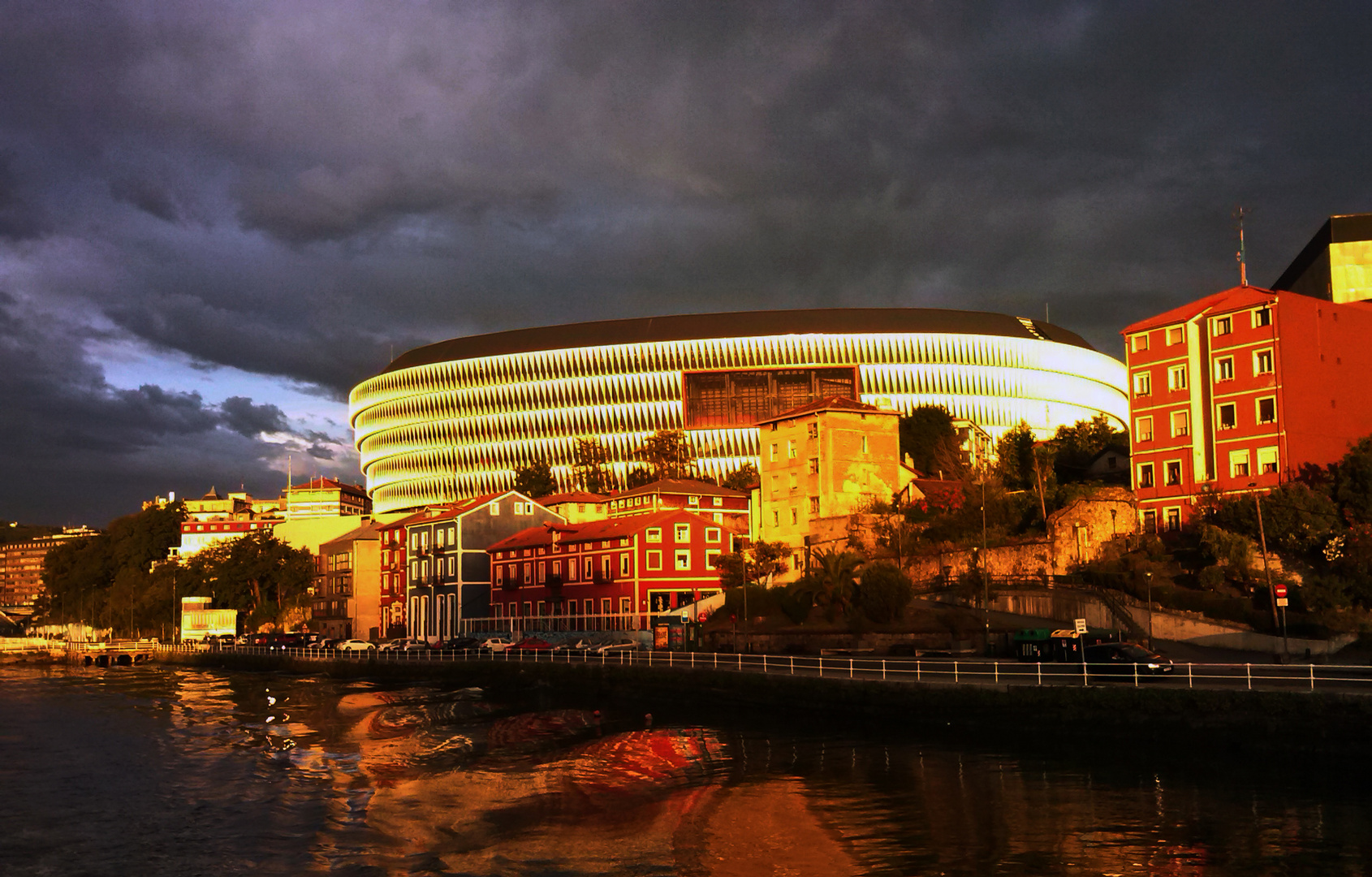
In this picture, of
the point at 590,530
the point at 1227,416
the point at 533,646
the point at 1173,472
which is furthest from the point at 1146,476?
the point at 590,530

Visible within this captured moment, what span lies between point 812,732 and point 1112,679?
10933 mm

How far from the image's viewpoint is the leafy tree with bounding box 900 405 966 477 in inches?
4682

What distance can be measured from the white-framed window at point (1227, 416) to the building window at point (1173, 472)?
3.67m

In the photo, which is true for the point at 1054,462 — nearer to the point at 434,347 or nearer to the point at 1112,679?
the point at 1112,679

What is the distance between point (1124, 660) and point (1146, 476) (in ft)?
112

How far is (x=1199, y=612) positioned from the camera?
58625 millimetres

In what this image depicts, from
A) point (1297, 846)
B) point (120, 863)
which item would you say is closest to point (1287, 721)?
point (1297, 846)

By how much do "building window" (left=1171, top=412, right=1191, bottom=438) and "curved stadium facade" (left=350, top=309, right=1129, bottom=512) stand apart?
85.9 meters

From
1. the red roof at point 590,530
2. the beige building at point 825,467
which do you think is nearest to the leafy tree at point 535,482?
the red roof at point 590,530

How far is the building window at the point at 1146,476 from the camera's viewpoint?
76.8m

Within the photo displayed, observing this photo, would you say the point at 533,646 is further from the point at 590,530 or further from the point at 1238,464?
the point at 1238,464

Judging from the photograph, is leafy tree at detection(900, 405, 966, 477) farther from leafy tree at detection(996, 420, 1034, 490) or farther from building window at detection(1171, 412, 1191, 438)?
building window at detection(1171, 412, 1191, 438)

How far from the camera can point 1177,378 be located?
7612 cm

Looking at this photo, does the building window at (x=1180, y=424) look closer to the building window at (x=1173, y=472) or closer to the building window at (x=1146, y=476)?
the building window at (x=1173, y=472)
